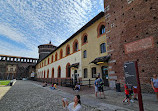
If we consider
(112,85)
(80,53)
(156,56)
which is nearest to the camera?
(156,56)

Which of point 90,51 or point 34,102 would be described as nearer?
point 34,102

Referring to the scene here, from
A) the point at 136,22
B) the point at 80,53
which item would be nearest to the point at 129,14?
the point at 136,22

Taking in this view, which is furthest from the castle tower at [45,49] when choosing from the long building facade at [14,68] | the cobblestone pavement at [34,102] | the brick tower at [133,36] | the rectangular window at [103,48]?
the brick tower at [133,36]

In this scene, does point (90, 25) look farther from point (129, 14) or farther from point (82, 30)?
point (129, 14)

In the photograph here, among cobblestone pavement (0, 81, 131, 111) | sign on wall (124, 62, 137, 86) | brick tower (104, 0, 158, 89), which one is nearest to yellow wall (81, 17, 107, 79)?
brick tower (104, 0, 158, 89)

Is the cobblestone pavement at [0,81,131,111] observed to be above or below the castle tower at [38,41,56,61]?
below

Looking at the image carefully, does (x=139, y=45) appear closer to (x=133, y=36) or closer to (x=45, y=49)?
(x=133, y=36)

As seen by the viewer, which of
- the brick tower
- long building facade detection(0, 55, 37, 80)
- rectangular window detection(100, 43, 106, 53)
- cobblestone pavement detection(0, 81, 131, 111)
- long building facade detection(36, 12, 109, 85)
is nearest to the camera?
cobblestone pavement detection(0, 81, 131, 111)

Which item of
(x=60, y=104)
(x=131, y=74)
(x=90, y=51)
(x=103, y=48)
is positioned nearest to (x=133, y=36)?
(x=103, y=48)

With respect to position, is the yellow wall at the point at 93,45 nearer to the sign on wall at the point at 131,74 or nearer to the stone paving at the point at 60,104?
the stone paving at the point at 60,104

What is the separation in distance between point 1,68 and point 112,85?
185ft

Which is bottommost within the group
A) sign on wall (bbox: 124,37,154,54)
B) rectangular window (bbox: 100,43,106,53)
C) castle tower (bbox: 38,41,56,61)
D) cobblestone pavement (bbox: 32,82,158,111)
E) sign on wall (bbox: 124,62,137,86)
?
cobblestone pavement (bbox: 32,82,158,111)

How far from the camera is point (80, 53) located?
15.4 metres

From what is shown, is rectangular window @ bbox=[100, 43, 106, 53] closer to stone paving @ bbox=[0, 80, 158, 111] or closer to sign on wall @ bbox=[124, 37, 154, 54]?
sign on wall @ bbox=[124, 37, 154, 54]
